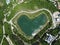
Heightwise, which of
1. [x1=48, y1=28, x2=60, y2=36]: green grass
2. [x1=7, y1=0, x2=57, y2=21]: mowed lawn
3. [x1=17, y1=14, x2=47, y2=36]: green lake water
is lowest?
[x1=48, y1=28, x2=60, y2=36]: green grass

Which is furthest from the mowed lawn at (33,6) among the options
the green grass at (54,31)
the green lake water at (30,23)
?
the green grass at (54,31)

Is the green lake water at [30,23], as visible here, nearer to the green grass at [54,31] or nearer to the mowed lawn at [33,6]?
the mowed lawn at [33,6]

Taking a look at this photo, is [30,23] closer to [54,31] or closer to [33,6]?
[33,6]

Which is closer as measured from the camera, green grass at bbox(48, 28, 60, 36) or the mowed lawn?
green grass at bbox(48, 28, 60, 36)

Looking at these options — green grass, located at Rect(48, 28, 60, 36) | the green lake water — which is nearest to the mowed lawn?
the green lake water

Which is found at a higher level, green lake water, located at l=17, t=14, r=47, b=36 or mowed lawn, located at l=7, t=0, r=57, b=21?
mowed lawn, located at l=7, t=0, r=57, b=21

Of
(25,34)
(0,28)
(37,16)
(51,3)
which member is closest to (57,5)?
(51,3)

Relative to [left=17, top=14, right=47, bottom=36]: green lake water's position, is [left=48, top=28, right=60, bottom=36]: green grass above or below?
below

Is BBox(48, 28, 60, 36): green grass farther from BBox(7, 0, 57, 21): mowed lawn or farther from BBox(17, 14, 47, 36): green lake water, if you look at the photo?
BBox(7, 0, 57, 21): mowed lawn

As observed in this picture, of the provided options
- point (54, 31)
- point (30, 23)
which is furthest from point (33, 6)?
point (54, 31)

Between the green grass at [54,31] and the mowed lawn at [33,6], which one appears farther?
the mowed lawn at [33,6]
